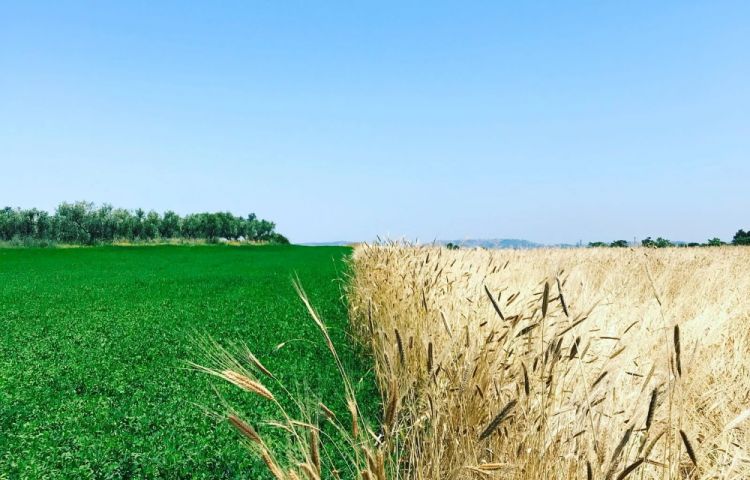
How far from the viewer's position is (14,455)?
156 inches

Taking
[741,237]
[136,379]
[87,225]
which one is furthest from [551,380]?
[87,225]

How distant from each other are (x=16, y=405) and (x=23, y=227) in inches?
2423

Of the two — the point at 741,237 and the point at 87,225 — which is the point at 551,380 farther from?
the point at 87,225

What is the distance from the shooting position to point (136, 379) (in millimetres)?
5867

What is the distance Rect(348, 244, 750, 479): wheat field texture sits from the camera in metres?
1.73

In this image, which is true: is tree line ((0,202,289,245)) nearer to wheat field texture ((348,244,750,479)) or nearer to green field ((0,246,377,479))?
green field ((0,246,377,479))

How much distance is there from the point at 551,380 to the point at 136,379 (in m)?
5.41

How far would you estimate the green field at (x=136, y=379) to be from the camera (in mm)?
3881

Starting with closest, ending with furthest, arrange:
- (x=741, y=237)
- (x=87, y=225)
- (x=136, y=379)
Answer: (x=136, y=379) → (x=741, y=237) → (x=87, y=225)

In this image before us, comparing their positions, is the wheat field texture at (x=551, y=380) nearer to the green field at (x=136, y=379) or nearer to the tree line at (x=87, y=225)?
the green field at (x=136, y=379)

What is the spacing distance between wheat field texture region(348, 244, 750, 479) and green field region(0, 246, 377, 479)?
1.25 metres

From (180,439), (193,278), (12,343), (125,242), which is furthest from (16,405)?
(125,242)

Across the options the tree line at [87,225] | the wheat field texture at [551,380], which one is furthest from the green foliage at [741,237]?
the tree line at [87,225]

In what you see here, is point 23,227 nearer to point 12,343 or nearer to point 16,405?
point 12,343
